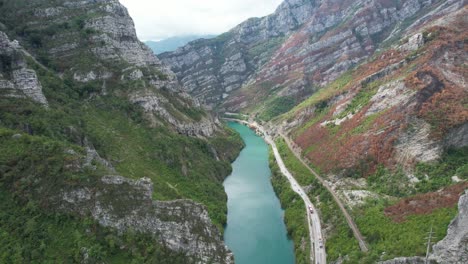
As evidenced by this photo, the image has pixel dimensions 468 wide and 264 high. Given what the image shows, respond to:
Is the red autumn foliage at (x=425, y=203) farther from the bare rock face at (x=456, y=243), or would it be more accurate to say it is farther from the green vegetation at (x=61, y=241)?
Answer: the green vegetation at (x=61, y=241)

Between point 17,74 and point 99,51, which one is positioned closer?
point 17,74

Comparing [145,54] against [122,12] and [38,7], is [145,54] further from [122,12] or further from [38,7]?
[38,7]

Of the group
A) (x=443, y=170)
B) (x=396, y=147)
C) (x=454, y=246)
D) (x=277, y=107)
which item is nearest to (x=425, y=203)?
(x=443, y=170)

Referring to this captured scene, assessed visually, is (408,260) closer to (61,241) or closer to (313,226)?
(313,226)

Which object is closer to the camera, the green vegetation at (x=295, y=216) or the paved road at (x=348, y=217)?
the paved road at (x=348, y=217)

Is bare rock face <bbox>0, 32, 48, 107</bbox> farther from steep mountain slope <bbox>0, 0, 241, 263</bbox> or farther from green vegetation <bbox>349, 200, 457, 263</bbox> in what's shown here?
green vegetation <bbox>349, 200, 457, 263</bbox>

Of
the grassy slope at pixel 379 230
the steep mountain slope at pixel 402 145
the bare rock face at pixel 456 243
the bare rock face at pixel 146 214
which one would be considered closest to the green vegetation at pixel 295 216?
the grassy slope at pixel 379 230
